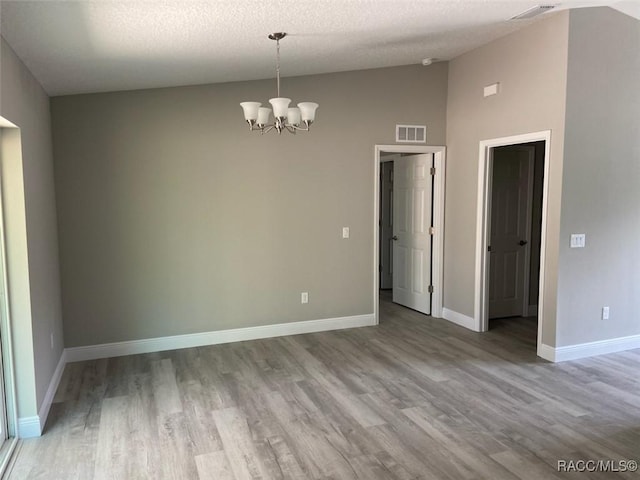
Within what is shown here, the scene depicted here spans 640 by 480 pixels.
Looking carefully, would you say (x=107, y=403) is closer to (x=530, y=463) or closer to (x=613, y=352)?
(x=530, y=463)

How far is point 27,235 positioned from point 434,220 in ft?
14.2

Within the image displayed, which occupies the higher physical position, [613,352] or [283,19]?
[283,19]

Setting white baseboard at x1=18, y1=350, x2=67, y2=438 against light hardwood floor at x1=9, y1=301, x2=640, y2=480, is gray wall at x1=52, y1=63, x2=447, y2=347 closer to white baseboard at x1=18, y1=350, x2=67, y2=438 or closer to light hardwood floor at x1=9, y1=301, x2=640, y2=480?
light hardwood floor at x1=9, y1=301, x2=640, y2=480

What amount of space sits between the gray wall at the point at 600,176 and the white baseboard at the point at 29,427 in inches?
168

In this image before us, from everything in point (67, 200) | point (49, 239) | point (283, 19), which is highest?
point (283, 19)

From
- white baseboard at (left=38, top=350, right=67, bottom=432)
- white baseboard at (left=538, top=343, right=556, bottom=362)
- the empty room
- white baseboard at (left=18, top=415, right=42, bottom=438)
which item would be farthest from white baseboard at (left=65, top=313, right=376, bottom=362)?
white baseboard at (left=538, top=343, right=556, bottom=362)

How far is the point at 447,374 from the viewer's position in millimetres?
4082

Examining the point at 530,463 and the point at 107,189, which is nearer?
the point at 530,463

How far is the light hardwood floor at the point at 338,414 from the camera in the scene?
2752 mm

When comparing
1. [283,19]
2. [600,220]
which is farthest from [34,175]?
[600,220]

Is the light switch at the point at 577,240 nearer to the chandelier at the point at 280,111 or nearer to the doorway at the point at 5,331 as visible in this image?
the chandelier at the point at 280,111

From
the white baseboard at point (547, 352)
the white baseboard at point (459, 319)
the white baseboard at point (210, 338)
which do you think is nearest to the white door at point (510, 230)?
the white baseboard at point (459, 319)

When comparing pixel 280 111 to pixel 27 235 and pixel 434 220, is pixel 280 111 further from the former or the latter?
pixel 434 220

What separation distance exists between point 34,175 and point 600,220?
4806mm
